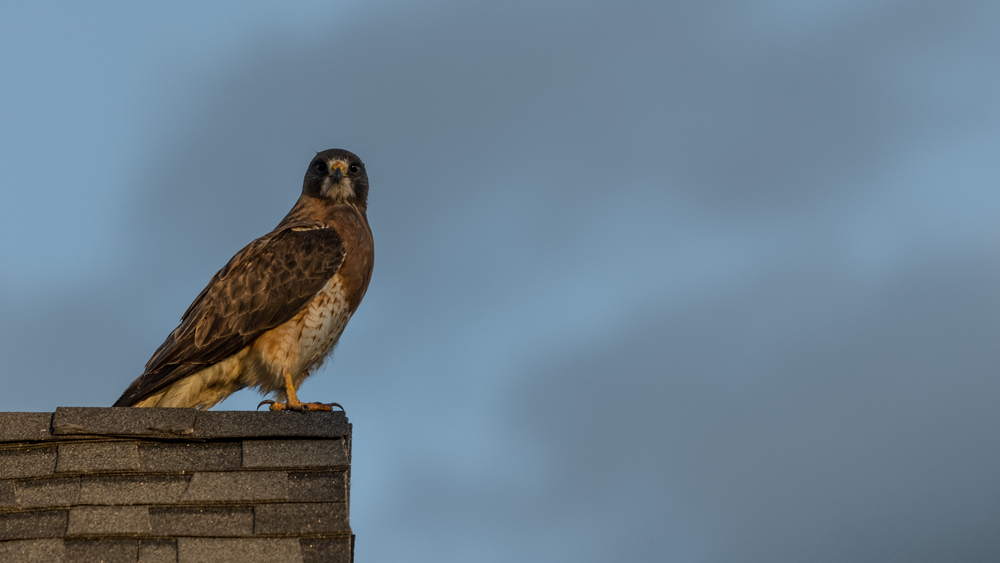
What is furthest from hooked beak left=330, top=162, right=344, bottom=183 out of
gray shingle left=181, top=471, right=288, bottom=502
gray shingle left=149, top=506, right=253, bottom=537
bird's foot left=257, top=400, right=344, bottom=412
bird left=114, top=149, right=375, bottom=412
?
gray shingle left=149, top=506, right=253, bottom=537

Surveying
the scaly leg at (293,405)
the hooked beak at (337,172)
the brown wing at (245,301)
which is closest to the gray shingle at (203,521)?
the scaly leg at (293,405)

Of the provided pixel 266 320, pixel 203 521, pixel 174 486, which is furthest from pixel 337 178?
pixel 203 521

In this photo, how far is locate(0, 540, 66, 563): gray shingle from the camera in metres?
3.18

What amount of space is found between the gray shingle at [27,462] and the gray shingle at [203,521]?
0.53m

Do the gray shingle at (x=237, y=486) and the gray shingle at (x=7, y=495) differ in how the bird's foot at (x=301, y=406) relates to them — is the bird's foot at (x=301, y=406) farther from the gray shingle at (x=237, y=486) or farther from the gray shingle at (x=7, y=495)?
the gray shingle at (x=7, y=495)

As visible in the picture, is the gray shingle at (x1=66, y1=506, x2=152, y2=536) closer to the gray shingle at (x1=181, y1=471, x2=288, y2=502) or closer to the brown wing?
the gray shingle at (x1=181, y1=471, x2=288, y2=502)

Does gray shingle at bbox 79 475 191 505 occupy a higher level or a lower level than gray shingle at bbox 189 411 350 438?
lower

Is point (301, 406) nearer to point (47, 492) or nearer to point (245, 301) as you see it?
point (245, 301)

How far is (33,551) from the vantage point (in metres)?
3.20

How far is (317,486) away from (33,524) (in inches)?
41.3

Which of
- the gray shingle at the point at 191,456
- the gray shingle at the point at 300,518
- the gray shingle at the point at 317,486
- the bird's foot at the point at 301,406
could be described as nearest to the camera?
the gray shingle at the point at 300,518

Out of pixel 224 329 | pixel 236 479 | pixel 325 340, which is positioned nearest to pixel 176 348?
pixel 224 329

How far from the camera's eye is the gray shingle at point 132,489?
3.36 metres

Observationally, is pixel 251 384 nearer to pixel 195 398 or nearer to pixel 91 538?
pixel 195 398
